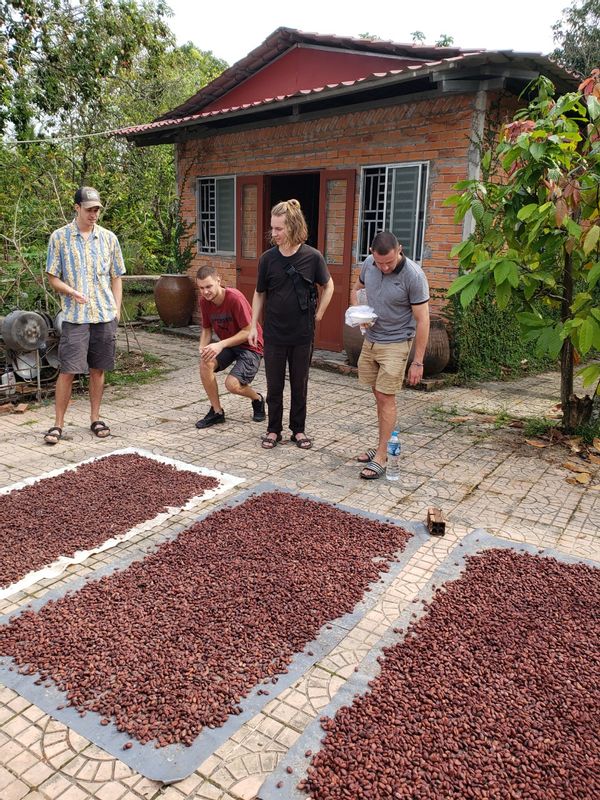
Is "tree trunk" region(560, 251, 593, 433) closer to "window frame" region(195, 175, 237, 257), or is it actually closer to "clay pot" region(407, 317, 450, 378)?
"clay pot" region(407, 317, 450, 378)

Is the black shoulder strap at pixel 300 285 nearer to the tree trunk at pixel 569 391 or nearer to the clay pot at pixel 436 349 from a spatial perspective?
the tree trunk at pixel 569 391

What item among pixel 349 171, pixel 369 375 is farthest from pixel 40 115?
pixel 369 375

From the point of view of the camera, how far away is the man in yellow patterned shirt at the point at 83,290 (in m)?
4.66

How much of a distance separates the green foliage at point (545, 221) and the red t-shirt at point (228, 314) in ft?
5.61

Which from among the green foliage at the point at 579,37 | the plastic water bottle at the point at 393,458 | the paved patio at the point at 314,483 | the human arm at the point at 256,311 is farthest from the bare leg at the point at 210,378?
the green foliage at the point at 579,37

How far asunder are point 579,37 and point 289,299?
63.2 ft

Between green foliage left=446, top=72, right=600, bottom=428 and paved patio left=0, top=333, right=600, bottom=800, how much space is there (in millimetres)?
1053

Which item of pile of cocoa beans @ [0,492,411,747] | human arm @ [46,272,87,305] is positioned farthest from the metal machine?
pile of cocoa beans @ [0,492,411,747]

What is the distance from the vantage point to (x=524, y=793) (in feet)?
5.73

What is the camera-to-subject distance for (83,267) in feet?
15.6

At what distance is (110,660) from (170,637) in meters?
0.24

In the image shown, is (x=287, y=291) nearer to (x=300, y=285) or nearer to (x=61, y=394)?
(x=300, y=285)

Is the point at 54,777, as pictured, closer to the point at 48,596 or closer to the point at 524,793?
the point at 48,596

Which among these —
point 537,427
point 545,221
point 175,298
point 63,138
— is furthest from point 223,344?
point 63,138
